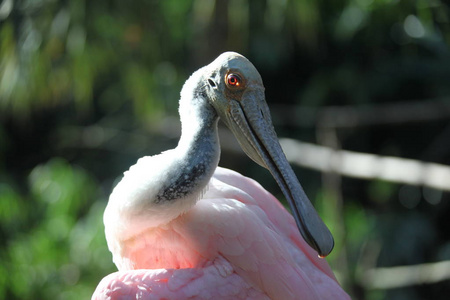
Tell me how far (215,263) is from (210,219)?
122mm

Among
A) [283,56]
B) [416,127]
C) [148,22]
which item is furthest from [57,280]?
[416,127]

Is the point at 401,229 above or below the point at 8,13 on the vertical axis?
below

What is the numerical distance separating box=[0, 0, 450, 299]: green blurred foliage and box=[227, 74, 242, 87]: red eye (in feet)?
6.30

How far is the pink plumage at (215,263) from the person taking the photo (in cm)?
177

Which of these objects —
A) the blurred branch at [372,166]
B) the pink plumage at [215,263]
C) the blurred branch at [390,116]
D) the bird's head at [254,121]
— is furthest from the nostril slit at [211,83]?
the blurred branch at [390,116]

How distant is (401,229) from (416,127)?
1200mm

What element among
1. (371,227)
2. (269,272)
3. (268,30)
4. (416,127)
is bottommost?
(371,227)

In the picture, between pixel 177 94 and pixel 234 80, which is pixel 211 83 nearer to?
pixel 234 80

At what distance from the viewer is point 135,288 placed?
5.81 ft

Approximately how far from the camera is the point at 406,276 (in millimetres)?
3822

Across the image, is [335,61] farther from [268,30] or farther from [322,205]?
[322,205]

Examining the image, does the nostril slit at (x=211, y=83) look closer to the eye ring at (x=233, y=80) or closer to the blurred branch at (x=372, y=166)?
the eye ring at (x=233, y=80)

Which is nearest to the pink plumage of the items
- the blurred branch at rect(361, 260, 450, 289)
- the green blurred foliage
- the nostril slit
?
→ the nostril slit

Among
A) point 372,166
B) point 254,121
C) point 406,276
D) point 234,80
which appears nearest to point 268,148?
point 254,121
